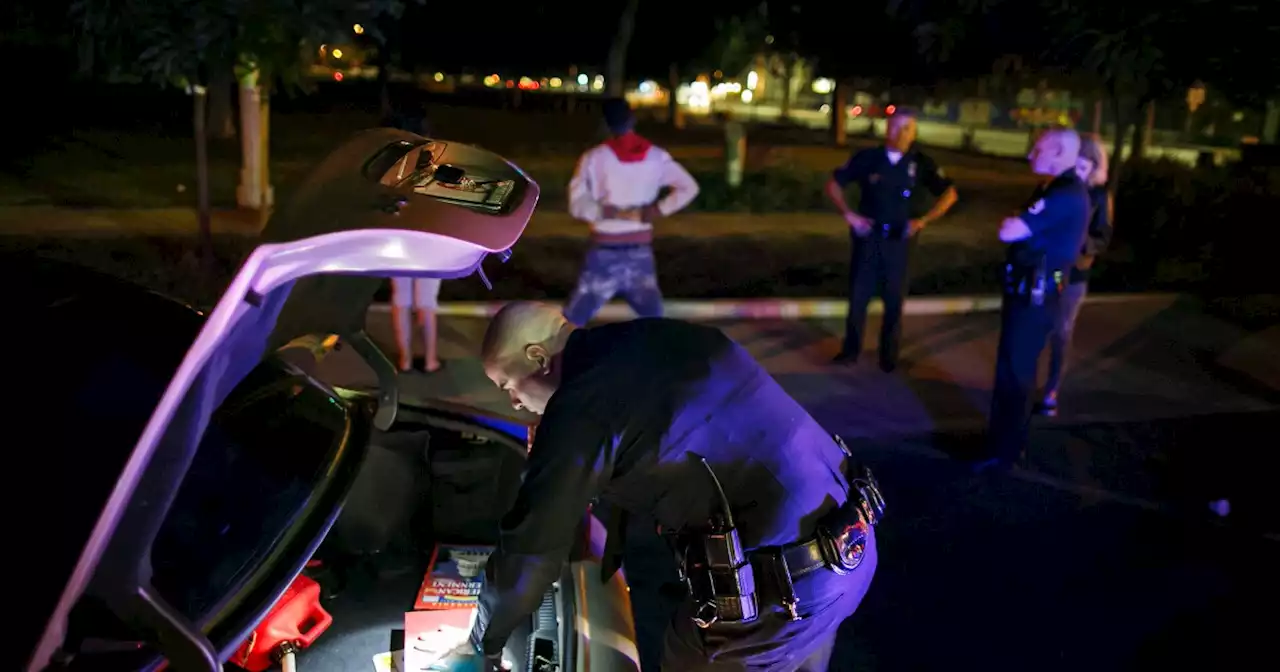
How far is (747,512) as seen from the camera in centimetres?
231

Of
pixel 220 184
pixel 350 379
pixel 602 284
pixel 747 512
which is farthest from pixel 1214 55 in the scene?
pixel 220 184

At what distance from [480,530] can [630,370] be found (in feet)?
2.74

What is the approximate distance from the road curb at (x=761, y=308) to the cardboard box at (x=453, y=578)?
17.9ft

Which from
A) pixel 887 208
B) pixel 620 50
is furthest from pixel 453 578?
pixel 620 50

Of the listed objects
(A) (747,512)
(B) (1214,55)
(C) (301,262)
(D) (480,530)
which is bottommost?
A: (D) (480,530)

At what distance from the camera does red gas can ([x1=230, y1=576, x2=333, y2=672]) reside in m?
2.12

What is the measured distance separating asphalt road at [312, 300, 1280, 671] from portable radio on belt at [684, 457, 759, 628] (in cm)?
166

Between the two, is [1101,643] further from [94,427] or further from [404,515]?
[94,427]

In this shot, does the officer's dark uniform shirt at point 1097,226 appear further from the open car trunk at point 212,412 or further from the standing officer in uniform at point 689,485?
the open car trunk at point 212,412

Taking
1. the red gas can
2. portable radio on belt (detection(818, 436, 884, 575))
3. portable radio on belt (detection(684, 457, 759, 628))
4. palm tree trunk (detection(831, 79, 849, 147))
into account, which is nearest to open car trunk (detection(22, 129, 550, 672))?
the red gas can

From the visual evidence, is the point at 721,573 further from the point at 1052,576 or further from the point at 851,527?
the point at 1052,576

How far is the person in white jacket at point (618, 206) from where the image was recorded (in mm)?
5992

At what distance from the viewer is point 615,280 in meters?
6.05

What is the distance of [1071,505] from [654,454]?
368 centimetres
